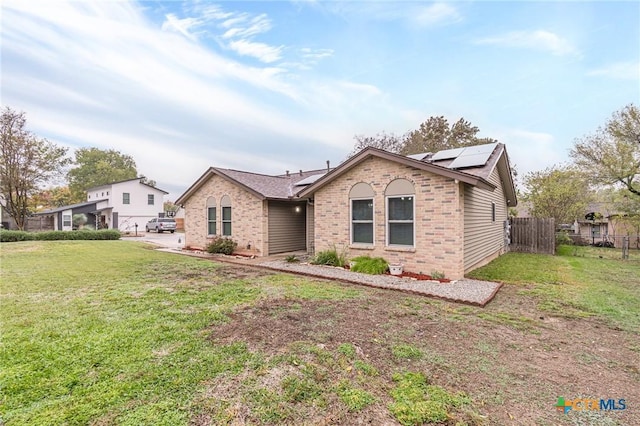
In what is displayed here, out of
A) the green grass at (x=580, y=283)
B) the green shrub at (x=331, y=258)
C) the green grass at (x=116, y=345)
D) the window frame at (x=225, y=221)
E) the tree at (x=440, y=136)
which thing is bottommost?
the green grass at (x=580, y=283)

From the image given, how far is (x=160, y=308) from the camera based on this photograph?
5.14 meters

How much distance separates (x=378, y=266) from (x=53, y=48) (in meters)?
A: 11.8

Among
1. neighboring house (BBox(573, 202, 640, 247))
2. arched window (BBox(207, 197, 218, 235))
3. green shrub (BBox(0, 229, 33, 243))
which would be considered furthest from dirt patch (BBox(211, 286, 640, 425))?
green shrub (BBox(0, 229, 33, 243))

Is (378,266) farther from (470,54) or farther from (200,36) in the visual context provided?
(200,36)

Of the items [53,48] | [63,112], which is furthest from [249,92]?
[63,112]

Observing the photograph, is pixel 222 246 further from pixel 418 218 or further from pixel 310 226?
pixel 418 218

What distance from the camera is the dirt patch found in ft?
8.84

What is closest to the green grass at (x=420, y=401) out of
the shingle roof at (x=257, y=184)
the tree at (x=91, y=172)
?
the shingle roof at (x=257, y=184)

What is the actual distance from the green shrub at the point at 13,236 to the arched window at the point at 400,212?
2272 centimetres

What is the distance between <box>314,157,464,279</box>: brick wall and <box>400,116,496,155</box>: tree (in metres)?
20.0

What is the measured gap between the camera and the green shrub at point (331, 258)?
31.3 ft

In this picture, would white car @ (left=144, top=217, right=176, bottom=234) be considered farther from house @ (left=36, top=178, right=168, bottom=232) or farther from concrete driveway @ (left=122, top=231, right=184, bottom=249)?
concrete driveway @ (left=122, top=231, right=184, bottom=249)

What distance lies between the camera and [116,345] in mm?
3625

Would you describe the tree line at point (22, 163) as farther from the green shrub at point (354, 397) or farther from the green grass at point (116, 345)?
the green shrub at point (354, 397)
